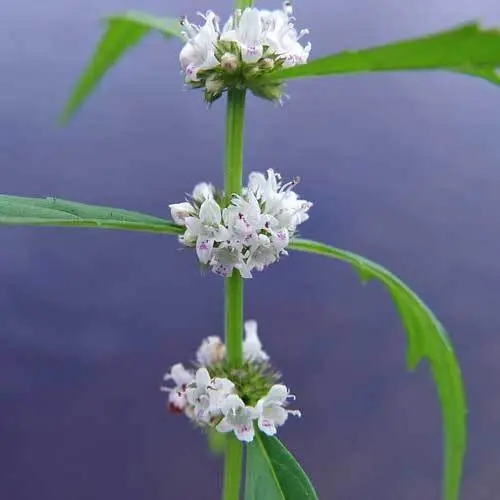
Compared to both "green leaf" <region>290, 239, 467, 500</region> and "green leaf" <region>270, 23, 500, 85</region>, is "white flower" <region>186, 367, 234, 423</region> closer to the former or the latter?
"green leaf" <region>290, 239, 467, 500</region>

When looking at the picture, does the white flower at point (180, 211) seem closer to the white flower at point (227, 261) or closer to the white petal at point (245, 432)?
the white flower at point (227, 261)

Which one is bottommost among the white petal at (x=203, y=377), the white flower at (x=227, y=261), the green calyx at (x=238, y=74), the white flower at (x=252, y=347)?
the white petal at (x=203, y=377)

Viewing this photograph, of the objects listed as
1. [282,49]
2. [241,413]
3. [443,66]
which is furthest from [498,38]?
[241,413]

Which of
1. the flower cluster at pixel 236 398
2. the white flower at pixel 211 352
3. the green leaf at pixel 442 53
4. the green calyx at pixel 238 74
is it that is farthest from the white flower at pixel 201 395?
the green leaf at pixel 442 53

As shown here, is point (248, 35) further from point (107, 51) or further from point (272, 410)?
point (272, 410)

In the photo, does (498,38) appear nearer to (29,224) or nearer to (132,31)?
(29,224)
